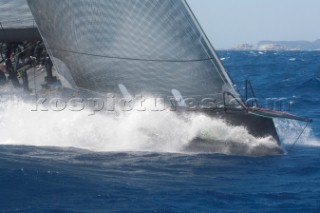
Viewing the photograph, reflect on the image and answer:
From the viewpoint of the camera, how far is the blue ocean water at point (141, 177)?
706cm

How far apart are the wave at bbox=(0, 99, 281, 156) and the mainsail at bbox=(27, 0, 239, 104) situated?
482 millimetres

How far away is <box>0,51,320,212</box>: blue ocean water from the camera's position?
7.06 meters

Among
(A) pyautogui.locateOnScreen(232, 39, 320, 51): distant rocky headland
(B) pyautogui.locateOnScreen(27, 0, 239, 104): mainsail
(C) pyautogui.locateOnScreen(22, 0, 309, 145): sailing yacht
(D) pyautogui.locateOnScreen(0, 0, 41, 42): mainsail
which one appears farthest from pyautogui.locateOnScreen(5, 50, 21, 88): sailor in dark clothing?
(A) pyautogui.locateOnScreen(232, 39, 320, 51): distant rocky headland

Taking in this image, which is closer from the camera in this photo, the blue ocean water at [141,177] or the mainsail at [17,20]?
the blue ocean water at [141,177]

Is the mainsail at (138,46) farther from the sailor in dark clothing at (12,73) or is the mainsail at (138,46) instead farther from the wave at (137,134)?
the sailor in dark clothing at (12,73)

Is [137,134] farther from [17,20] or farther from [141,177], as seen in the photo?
[17,20]

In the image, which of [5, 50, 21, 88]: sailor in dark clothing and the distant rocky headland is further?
the distant rocky headland

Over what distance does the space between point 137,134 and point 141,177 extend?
2892 millimetres

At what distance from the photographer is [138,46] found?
1102cm

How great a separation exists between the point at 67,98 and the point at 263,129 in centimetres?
431

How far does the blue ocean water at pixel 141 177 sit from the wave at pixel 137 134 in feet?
0.13

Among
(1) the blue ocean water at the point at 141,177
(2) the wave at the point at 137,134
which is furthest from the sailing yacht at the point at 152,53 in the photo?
(1) the blue ocean water at the point at 141,177

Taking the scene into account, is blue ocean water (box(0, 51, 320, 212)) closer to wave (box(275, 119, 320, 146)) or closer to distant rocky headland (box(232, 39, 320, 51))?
wave (box(275, 119, 320, 146))

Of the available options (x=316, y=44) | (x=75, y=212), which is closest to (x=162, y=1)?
(x=75, y=212)
